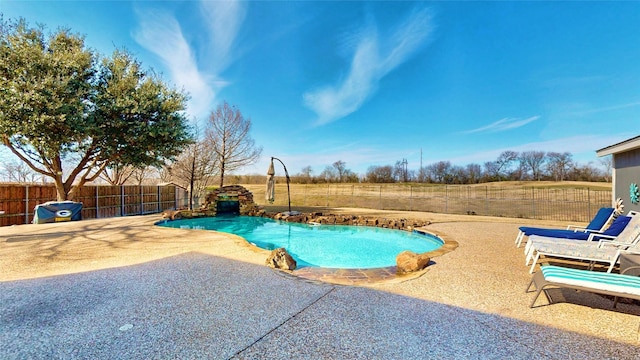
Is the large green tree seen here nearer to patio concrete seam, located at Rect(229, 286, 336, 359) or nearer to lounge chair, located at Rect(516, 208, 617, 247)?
A: patio concrete seam, located at Rect(229, 286, 336, 359)

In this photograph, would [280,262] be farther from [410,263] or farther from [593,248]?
[593,248]

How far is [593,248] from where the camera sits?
12.6 ft

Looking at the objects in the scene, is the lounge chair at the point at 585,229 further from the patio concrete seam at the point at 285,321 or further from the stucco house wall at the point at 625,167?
the patio concrete seam at the point at 285,321

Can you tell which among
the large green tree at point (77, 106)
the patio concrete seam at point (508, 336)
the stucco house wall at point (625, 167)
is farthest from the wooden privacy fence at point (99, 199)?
the stucco house wall at point (625, 167)

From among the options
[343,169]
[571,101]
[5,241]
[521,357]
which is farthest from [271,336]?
[343,169]

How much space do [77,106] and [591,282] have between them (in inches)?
535

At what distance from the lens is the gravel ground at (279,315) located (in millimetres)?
2080

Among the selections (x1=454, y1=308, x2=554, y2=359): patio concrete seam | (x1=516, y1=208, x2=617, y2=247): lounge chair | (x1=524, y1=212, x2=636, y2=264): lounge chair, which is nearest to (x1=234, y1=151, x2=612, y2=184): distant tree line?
(x1=516, y1=208, x2=617, y2=247): lounge chair

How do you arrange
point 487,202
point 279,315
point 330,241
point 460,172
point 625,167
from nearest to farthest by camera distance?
point 279,315 → point 625,167 → point 330,241 → point 487,202 → point 460,172

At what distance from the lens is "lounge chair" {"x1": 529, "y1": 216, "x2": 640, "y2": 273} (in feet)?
12.2

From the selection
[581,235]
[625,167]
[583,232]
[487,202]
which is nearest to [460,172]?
[487,202]

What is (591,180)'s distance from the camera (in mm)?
24094

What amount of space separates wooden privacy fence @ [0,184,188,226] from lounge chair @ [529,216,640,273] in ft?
45.5

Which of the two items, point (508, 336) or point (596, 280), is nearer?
point (508, 336)
